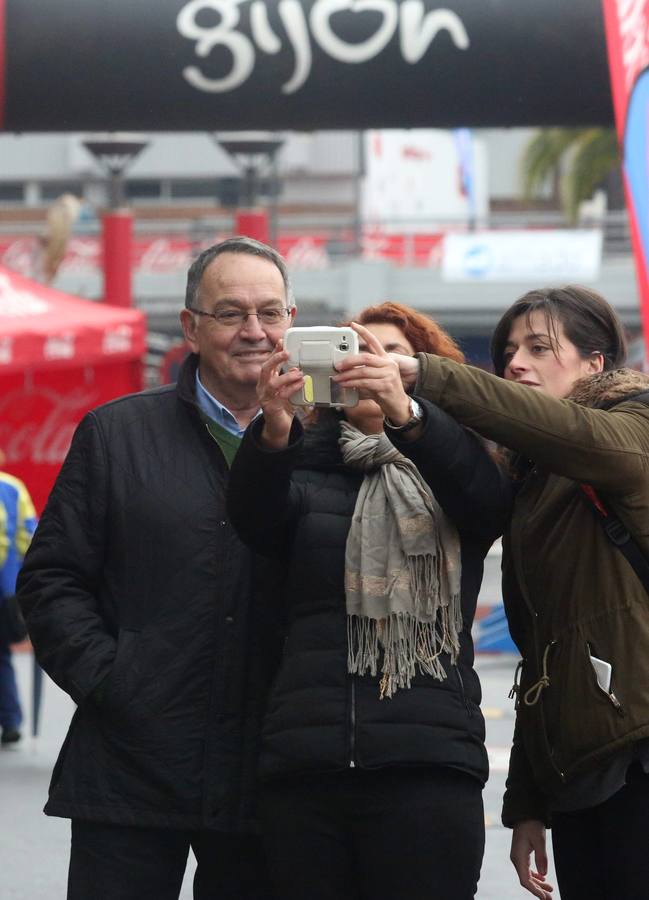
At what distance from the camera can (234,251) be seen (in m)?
3.67

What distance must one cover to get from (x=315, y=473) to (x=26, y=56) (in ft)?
16.3

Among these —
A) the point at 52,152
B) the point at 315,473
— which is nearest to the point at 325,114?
the point at 315,473

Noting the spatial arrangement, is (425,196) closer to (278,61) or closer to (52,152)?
(52,152)

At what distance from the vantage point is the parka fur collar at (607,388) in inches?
131

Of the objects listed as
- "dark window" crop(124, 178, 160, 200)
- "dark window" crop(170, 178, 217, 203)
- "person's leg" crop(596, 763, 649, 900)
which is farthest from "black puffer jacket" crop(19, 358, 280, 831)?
"dark window" crop(124, 178, 160, 200)

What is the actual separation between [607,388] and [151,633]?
107cm

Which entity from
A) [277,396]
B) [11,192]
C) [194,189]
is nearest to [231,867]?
[277,396]

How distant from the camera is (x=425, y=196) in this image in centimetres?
3525

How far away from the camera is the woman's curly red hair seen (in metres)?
3.58

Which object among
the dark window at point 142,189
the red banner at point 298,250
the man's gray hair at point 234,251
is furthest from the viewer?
the dark window at point 142,189

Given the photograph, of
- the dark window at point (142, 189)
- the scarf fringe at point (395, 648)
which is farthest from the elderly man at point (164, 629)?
the dark window at point (142, 189)

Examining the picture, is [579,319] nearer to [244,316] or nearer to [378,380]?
[378,380]

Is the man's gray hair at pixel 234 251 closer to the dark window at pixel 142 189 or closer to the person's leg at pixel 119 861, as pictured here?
the person's leg at pixel 119 861

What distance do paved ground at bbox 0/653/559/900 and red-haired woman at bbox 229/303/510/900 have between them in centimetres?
302
